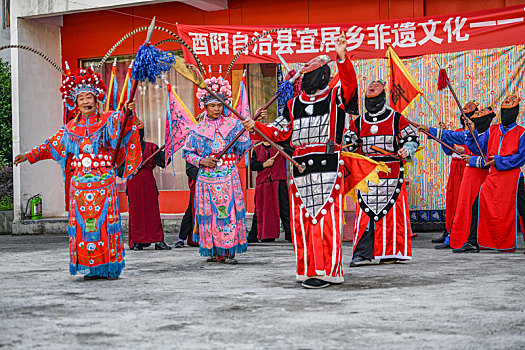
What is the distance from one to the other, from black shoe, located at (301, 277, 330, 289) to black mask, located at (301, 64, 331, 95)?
4.80ft

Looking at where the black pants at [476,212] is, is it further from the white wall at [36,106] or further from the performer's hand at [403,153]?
the white wall at [36,106]

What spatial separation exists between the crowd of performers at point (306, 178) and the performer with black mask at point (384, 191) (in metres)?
0.01

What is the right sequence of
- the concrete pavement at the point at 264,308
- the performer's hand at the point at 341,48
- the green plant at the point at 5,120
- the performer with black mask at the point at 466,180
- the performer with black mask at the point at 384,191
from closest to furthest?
1. the concrete pavement at the point at 264,308
2. the performer's hand at the point at 341,48
3. the performer with black mask at the point at 384,191
4. the performer with black mask at the point at 466,180
5. the green plant at the point at 5,120

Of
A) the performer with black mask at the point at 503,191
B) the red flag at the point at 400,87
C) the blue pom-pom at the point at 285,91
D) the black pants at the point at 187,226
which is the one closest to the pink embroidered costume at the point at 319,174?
the blue pom-pom at the point at 285,91

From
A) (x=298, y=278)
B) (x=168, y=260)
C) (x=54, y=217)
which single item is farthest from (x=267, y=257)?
(x=54, y=217)

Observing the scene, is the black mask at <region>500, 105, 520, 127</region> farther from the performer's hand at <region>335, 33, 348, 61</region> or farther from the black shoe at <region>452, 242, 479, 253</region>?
the performer's hand at <region>335, 33, 348, 61</region>

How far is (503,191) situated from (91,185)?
15.6ft

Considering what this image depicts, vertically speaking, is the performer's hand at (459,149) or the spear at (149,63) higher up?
the spear at (149,63)

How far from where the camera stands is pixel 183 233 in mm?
9891

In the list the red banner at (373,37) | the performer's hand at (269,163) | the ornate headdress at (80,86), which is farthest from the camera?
the performer's hand at (269,163)

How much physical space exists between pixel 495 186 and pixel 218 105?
3.39 metres

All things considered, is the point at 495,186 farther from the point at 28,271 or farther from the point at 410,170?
the point at 28,271

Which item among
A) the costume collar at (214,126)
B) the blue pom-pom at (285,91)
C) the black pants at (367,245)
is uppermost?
the blue pom-pom at (285,91)

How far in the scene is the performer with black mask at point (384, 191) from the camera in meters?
7.37
